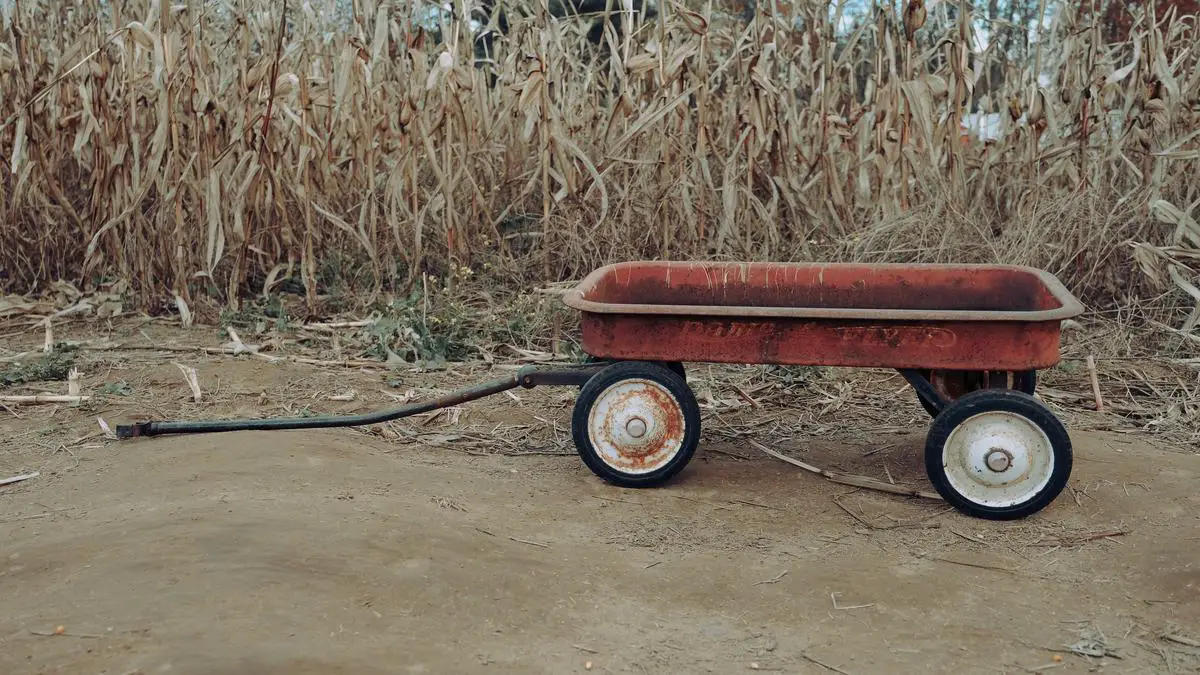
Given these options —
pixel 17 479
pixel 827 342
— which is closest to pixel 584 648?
pixel 827 342

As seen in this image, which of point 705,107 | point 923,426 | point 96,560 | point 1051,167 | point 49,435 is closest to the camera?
point 96,560

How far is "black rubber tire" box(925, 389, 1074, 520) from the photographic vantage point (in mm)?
2861

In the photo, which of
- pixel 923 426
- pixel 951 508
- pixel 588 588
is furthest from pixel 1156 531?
pixel 588 588

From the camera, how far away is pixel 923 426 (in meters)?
3.84

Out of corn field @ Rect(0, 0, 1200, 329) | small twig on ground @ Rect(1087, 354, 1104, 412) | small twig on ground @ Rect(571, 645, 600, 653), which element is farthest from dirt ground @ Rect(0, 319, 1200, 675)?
corn field @ Rect(0, 0, 1200, 329)

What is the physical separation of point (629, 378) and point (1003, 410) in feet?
3.20

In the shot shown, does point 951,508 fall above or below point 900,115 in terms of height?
below

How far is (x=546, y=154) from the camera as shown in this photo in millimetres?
4637

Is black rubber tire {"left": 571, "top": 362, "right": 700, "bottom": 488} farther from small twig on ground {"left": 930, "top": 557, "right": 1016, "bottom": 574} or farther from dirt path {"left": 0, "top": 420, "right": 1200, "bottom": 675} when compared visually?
small twig on ground {"left": 930, "top": 557, "right": 1016, "bottom": 574}

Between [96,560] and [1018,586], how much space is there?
201cm

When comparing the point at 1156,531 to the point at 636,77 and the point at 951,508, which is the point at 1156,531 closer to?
the point at 951,508

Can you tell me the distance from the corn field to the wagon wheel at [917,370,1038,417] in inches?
47.0

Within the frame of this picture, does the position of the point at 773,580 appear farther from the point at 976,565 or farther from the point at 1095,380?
the point at 1095,380

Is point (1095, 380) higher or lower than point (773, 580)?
higher
